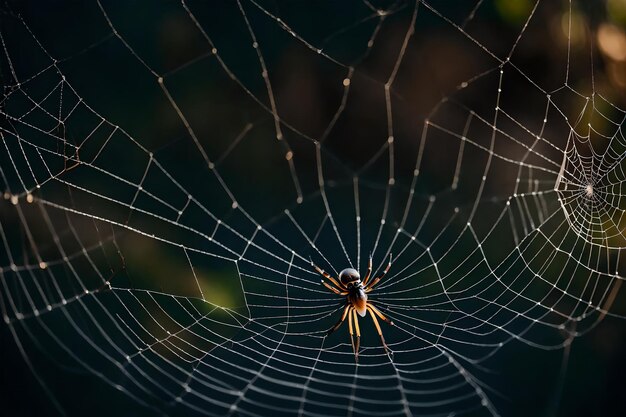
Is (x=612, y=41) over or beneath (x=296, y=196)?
over

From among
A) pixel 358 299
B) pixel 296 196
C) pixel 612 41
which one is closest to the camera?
pixel 358 299

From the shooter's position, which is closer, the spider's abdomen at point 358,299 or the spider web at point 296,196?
the spider's abdomen at point 358,299

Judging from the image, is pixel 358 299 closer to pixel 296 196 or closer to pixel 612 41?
pixel 612 41

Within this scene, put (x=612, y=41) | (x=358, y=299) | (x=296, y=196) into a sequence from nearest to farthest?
1. (x=358, y=299)
2. (x=612, y=41)
3. (x=296, y=196)

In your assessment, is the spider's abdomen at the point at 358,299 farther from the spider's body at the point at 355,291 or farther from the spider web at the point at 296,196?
the spider web at the point at 296,196

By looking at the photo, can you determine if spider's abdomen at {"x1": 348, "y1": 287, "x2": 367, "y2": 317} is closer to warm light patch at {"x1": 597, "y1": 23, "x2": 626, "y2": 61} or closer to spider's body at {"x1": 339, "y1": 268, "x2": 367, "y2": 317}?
spider's body at {"x1": 339, "y1": 268, "x2": 367, "y2": 317}

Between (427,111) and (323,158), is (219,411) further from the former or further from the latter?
(427,111)

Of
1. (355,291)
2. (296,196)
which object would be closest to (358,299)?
(355,291)

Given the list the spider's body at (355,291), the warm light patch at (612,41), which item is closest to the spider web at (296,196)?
the warm light patch at (612,41)
